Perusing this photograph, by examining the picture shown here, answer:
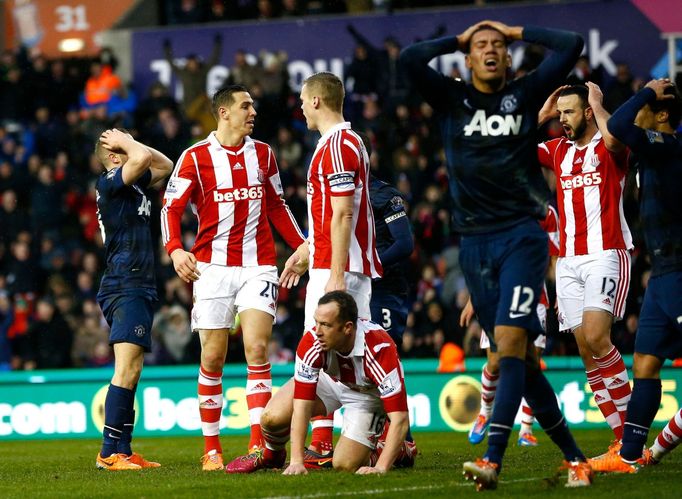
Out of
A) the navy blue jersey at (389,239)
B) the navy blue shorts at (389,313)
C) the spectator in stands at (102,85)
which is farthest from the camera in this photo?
the spectator in stands at (102,85)

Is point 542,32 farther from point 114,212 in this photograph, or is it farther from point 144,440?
point 144,440

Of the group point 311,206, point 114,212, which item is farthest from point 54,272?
point 311,206

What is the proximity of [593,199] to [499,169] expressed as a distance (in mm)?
2603

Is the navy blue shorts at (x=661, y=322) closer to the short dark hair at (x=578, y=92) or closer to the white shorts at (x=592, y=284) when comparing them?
the white shorts at (x=592, y=284)

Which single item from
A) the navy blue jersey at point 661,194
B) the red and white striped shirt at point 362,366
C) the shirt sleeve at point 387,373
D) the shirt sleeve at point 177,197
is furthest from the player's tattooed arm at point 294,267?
the navy blue jersey at point 661,194

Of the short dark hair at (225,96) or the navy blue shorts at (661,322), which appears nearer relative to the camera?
the navy blue shorts at (661,322)

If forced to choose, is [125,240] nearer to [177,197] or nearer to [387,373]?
[177,197]

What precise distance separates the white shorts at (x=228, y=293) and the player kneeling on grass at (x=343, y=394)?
38.6 inches

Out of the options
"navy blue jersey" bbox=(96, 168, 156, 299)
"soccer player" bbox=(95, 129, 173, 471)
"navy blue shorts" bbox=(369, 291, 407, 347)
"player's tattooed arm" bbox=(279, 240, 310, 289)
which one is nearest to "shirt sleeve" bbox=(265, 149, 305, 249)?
"player's tattooed arm" bbox=(279, 240, 310, 289)

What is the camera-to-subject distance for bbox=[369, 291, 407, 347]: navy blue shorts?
9586 mm

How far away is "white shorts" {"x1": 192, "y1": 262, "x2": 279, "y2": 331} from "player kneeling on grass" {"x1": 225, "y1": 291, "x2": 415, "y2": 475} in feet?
3.22

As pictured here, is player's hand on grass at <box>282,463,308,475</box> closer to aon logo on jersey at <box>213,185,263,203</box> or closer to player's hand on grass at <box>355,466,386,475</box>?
player's hand on grass at <box>355,466,386,475</box>

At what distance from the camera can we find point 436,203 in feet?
56.5

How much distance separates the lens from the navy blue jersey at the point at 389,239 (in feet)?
30.5
